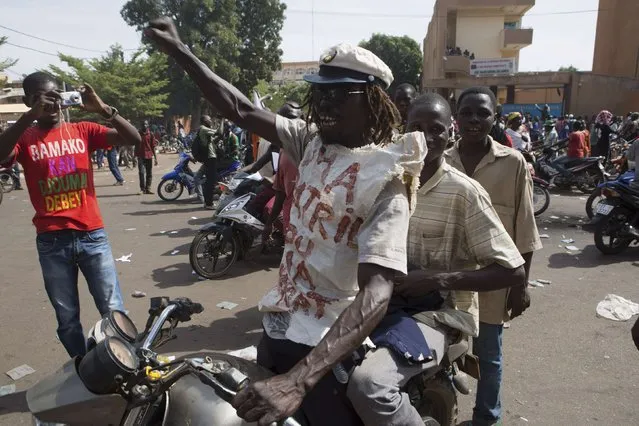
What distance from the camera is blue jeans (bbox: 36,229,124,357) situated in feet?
9.97

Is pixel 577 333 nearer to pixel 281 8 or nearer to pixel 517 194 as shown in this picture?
pixel 517 194

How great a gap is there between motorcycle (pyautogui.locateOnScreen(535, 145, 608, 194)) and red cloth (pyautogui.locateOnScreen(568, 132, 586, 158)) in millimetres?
195

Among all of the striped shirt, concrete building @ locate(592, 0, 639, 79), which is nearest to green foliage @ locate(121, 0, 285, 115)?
concrete building @ locate(592, 0, 639, 79)

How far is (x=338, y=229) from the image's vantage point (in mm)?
1495

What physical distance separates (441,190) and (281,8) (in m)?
39.5

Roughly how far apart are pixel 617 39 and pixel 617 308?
3563 centimetres

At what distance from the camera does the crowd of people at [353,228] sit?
141 centimetres

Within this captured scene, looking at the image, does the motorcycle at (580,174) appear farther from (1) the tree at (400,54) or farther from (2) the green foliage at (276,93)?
(1) the tree at (400,54)

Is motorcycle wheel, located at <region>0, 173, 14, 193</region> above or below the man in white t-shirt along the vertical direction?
below

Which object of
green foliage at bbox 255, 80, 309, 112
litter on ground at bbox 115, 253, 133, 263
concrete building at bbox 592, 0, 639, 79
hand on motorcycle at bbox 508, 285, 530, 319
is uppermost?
concrete building at bbox 592, 0, 639, 79

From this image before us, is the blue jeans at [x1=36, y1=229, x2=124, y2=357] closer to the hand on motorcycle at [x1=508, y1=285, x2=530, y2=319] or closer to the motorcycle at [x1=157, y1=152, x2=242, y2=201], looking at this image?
the hand on motorcycle at [x1=508, y1=285, x2=530, y2=319]

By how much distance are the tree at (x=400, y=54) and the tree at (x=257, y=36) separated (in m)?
14.7

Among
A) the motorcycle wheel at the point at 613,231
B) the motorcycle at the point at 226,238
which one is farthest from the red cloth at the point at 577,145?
the motorcycle at the point at 226,238

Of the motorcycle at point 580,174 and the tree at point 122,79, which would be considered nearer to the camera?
the motorcycle at point 580,174
